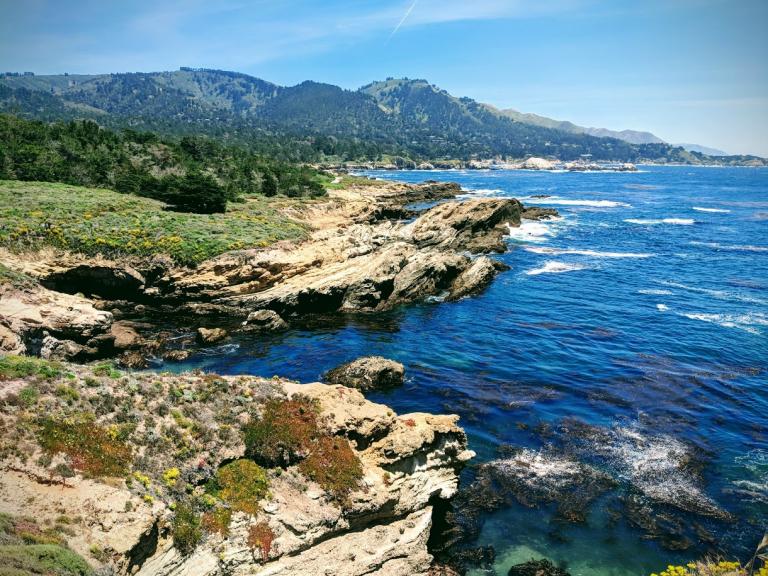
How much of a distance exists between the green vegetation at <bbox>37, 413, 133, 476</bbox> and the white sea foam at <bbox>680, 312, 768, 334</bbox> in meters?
45.2

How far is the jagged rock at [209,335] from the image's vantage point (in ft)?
117

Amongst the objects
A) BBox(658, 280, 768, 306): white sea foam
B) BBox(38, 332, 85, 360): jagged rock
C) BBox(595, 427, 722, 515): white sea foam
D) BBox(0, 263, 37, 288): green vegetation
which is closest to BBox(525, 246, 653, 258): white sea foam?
BBox(658, 280, 768, 306): white sea foam

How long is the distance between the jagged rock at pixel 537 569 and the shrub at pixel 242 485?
9.34 m

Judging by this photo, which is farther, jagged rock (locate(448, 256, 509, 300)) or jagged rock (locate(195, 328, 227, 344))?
jagged rock (locate(448, 256, 509, 300))

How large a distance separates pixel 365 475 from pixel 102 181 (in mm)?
61192

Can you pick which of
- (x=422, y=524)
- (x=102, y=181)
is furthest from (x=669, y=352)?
(x=102, y=181)

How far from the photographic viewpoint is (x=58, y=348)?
2897cm

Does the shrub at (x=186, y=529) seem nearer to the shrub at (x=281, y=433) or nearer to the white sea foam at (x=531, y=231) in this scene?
the shrub at (x=281, y=433)

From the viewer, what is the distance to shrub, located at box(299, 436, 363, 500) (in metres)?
16.0

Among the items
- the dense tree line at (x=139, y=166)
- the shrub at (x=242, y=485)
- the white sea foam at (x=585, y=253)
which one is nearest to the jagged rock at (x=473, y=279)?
the white sea foam at (x=585, y=253)

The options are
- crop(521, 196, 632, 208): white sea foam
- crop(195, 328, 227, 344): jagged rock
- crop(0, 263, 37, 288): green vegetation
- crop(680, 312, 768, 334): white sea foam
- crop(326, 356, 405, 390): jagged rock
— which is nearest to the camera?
crop(326, 356, 405, 390): jagged rock

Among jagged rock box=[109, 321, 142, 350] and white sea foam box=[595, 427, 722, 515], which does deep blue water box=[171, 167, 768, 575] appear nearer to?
white sea foam box=[595, 427, 722, 515]

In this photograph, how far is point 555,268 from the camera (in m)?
60.9

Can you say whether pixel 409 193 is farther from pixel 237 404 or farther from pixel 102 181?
pixel 237 404
